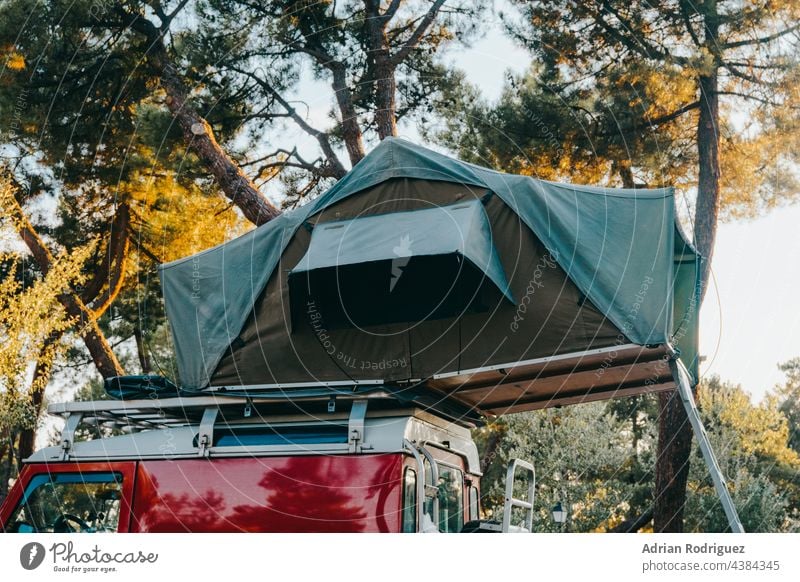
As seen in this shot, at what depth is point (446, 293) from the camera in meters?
6.60

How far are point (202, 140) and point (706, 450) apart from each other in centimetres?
1030

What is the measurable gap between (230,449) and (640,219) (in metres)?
3.30

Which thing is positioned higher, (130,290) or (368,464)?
(130,290)

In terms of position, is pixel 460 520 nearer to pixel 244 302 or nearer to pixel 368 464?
pixel 368 464

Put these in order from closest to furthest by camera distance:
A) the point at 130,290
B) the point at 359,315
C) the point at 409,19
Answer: the point at 359,315 → the point at 409,19 → the point at 130,290

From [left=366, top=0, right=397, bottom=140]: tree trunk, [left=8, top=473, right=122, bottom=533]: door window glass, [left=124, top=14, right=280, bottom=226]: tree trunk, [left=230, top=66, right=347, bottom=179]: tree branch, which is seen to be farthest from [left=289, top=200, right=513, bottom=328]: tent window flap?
[left=230, top=66, right=347, bottom=179]: tree branch

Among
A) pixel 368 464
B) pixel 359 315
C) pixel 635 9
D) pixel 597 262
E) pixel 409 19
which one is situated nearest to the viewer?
pixel 368 464

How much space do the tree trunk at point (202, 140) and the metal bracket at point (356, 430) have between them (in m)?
8.00

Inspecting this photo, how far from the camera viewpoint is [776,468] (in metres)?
21.0

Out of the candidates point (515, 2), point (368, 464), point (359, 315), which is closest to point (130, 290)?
point (515, 2)

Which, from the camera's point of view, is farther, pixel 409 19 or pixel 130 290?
pixel 130 290

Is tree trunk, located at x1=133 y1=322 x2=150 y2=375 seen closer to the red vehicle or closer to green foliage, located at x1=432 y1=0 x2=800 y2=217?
green foliage, located at x1=432 y1=0 x2=800 y2=217

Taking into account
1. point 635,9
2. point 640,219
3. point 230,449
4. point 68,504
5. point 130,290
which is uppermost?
point 635,9

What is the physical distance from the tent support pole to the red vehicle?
1.31m
